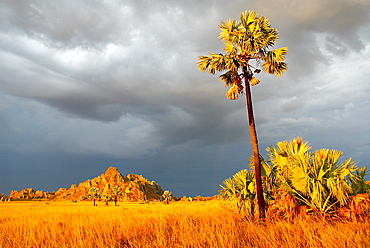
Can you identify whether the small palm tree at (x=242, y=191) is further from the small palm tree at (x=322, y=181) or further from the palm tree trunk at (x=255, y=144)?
the small palm tree at (x=322, y=181)

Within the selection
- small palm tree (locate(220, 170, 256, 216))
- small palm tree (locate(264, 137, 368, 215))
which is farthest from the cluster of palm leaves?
small palm tree (locate(220, 170, 256, 216))

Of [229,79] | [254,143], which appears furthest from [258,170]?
[229,79]

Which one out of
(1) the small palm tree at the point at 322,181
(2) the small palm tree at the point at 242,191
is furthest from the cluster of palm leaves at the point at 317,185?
(2) the small palm tree at the point at 242,191

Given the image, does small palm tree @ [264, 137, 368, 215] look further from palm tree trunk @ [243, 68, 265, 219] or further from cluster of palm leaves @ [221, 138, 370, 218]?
palm tree trunk @ [243, 68, 265, 219]

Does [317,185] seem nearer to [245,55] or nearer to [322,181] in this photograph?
[322,181]

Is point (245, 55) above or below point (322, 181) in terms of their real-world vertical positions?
above

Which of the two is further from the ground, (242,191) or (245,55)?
(245,55)

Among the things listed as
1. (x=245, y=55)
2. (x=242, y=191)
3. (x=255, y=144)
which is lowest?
(x=242, y=191)

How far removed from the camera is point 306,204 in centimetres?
1210

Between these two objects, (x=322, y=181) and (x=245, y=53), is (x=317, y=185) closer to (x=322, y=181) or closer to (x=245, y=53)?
(x=322, y=181)

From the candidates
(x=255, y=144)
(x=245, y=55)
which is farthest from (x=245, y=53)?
(x=255, y=144)

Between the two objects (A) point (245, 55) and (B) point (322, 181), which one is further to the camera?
(A) point (245, 55)

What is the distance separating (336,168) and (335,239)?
5.97 meters

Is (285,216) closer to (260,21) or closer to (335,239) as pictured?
(335,239)
